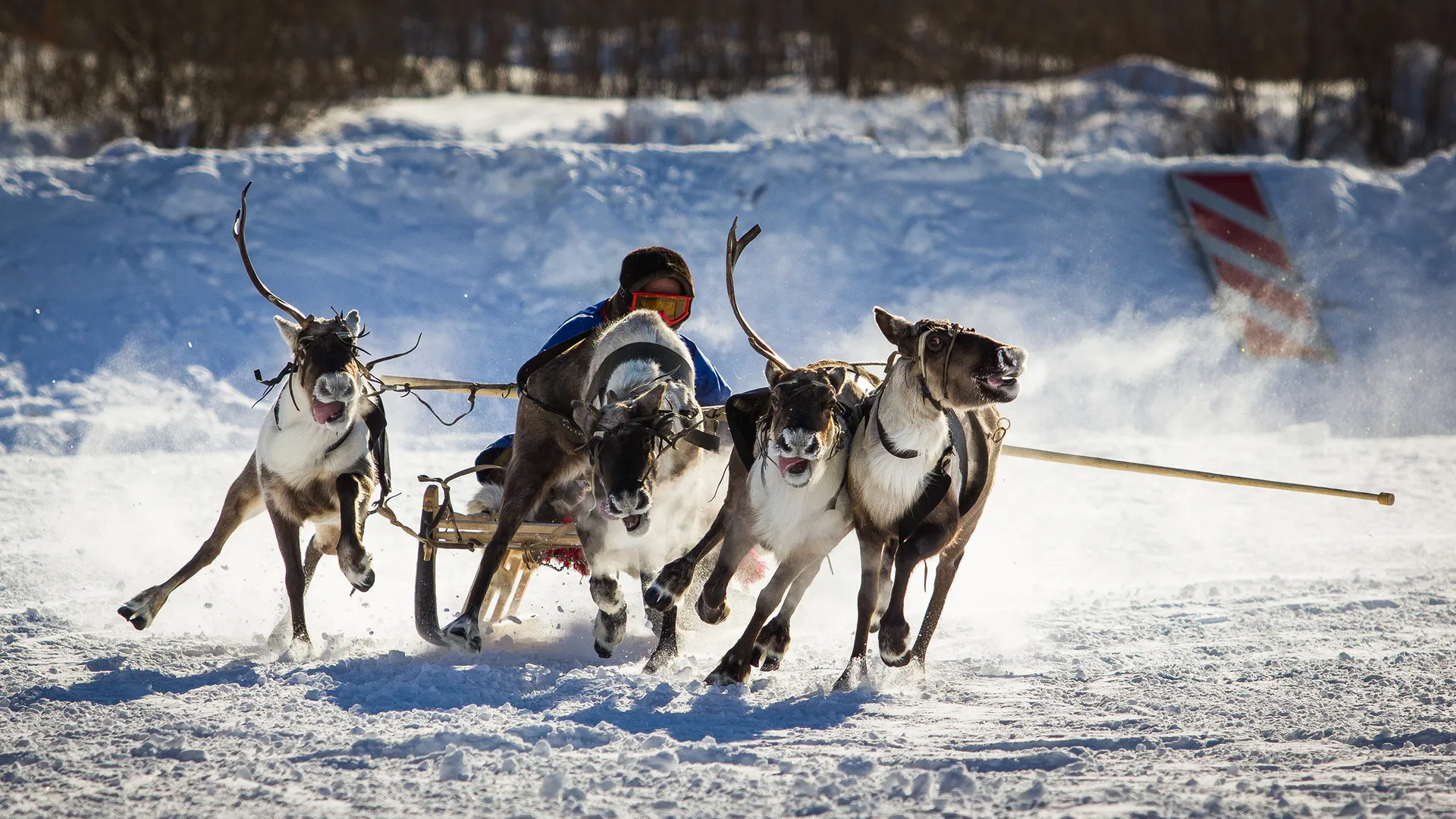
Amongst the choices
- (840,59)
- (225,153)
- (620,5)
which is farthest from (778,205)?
(620,5)

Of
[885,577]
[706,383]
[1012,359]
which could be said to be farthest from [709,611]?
[706,383]

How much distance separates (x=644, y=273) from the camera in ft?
19.9

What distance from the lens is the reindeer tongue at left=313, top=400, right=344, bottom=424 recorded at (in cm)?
499

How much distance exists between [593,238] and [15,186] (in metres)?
5.26

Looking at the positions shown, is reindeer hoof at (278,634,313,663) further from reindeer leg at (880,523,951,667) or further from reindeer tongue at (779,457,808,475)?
reindeer leg at (880,523,951,667)

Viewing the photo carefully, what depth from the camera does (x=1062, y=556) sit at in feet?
26.1

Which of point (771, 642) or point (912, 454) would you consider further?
point (771, 642)

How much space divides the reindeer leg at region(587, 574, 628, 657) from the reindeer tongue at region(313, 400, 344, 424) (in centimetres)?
120

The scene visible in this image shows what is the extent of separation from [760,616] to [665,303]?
1.82 m

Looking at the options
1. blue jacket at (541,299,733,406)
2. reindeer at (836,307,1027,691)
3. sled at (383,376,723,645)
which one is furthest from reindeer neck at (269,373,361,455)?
reindeer at (836,307,1027,691)

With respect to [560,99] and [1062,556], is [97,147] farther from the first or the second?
[1062,556]

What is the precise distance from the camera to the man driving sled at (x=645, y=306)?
19.7ft

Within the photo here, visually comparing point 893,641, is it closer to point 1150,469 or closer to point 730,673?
point 730,673

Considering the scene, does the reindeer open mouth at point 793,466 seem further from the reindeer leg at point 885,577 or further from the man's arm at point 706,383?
the man's arm at point 706,383
